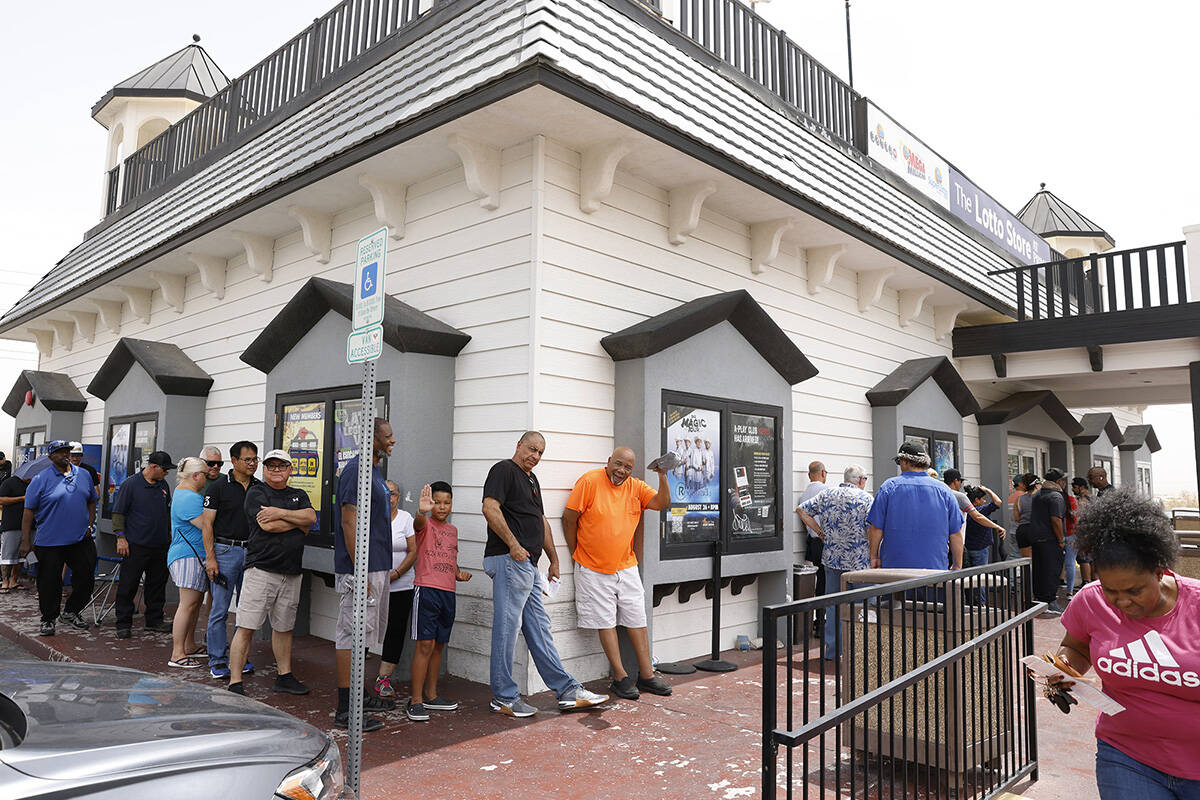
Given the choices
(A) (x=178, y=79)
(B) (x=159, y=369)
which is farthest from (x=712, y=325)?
(A) (x=178, y=79)

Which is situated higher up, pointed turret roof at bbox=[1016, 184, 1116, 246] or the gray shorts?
pointed turret roof at bbox=[1016, 184, 1116, 246]

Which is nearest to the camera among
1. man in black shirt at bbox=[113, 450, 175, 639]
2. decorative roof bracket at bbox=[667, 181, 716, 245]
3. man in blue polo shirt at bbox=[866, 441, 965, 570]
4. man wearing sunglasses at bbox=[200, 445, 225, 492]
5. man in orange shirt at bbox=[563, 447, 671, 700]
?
man in orange shirt at bbox=[563, 447, 671, 700]

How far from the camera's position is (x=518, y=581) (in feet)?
17.1

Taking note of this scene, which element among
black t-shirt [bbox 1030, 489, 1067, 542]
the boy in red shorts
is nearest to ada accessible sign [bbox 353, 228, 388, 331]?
the boy in red shorts

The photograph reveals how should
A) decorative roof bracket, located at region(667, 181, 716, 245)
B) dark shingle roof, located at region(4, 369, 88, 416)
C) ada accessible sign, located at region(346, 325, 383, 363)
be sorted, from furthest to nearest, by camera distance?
dark shingle roof, located at region(4, 369, 88, 416) → decorative roof bracket, located at region(667, 181, 716, 245) → ada accessible sign, located at region(346, 325, 383, 363)

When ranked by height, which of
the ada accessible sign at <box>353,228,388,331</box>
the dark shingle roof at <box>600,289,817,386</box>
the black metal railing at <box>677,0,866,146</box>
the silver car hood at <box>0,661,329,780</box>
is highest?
the black metal railing at <box>677,0,866,146</box>

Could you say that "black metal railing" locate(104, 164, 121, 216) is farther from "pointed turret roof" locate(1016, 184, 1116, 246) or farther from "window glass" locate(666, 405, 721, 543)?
"pointed turret roof" locate(1016, 184, 1116, 246)

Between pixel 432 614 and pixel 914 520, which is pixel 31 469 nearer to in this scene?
pixel 432 614

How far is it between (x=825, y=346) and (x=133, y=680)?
26.3 feet

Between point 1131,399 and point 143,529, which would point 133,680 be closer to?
point 143,529

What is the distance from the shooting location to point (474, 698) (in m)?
5.55

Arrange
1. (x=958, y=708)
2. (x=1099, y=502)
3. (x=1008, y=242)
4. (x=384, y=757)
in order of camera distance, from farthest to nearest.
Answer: (x=1008, y=242), (x=384, y=757), (x=958, y=708), (x=1099, y=502)

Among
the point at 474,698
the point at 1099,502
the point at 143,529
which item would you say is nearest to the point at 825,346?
the point at 474,698

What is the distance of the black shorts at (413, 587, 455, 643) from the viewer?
521 cm
